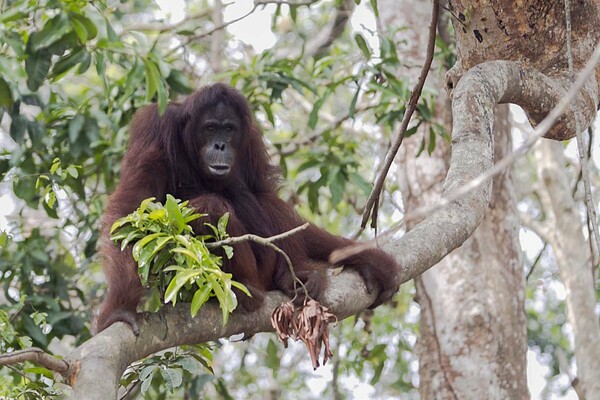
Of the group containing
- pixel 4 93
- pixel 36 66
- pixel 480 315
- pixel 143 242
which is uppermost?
pixel 36 66

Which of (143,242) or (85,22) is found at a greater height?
(85,22)

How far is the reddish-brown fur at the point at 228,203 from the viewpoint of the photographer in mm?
4059

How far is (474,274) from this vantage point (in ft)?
23.3

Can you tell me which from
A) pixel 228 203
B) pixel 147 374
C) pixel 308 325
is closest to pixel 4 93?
pixel 228 203

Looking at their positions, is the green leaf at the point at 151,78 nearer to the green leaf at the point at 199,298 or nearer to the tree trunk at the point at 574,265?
the green leaf at the point at 199,298

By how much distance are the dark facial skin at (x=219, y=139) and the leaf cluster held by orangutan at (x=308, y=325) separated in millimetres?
1655

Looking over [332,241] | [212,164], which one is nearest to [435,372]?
[332,241]

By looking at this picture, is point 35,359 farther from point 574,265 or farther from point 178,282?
point 574,265

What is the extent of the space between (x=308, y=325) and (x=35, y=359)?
107 centimetres

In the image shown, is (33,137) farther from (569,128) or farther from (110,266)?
(569,128)

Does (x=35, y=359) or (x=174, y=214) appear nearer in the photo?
(x=35, y=359)

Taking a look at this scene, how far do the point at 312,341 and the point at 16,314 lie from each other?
2.17 meters

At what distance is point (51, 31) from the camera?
4234 mm

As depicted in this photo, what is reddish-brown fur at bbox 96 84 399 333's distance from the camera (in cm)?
406
